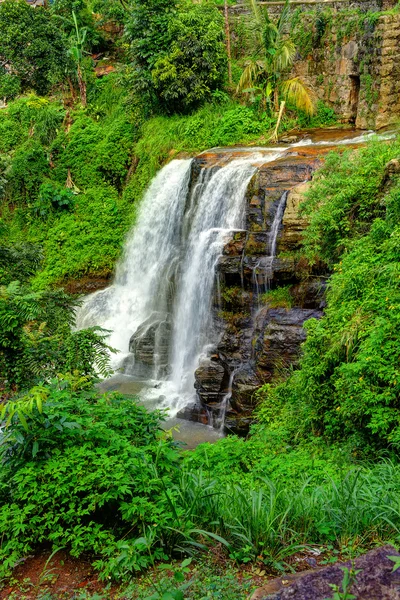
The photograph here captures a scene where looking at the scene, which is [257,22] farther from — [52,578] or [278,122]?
[52,578]

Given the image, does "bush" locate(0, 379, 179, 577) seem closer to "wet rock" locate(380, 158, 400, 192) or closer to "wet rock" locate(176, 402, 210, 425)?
"wet rock" locate(380, 158, 400, 192)

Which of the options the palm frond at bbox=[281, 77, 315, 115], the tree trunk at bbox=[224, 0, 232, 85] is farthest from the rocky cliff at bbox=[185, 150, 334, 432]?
the tree trunk at bbox=[224, 0, 232, 85]

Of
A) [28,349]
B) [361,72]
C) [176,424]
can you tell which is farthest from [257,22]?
[28,349]

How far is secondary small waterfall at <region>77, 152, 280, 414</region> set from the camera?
12680mm

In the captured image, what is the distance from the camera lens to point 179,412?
11.5 m

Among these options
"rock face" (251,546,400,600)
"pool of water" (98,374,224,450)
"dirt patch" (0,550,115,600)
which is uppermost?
"rock face" (251,546,400,600)

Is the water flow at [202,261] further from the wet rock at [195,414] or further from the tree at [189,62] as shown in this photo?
the tree at [189,62]

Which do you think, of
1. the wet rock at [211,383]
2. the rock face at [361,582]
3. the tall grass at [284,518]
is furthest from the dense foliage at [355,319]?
the rock face at [361,582]

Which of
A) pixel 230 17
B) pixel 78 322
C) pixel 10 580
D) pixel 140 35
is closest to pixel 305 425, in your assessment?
pixel 10 580

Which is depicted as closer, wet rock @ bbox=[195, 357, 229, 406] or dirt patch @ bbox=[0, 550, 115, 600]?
dirt patch @ bbox=[0, 550, 115, 600]

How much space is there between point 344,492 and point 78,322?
12.2 m

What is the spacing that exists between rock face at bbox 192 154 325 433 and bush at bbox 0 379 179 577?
5.95 metres

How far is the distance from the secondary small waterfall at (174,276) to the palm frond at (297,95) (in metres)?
4.10

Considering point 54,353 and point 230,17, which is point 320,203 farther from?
point 230,17
